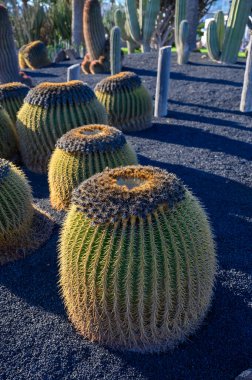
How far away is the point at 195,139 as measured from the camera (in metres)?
6.23

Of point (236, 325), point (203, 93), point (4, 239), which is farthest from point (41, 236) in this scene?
point (203, 93)

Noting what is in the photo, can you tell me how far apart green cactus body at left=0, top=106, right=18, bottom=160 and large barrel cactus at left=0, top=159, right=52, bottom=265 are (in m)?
1.61

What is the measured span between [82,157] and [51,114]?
1.26 metres

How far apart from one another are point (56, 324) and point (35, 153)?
285cm

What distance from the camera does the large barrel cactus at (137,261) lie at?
7.48 feet

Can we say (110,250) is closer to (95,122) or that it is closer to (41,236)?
(41,236)

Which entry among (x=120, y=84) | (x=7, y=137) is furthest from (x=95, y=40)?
(x=7, y=137)

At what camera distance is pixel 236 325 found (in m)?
2.75

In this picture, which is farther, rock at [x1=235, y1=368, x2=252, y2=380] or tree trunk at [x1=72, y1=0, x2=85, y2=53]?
tree trunk at [x1=72, y1=0, x2=85, y2=53]

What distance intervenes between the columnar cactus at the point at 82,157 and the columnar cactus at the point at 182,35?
6898 mm

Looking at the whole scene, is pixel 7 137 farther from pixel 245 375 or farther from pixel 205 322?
pixel 245 375

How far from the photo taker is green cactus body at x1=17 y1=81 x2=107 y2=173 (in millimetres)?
4934

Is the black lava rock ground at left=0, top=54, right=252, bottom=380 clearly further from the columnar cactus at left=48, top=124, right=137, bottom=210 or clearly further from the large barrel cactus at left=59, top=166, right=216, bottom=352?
the columnar cactus at left=48, top=124, right=137, bottom=210

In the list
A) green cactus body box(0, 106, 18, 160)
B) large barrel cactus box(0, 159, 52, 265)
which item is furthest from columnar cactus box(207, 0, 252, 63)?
large barrel cactus box(0, 159, 52, 265)
